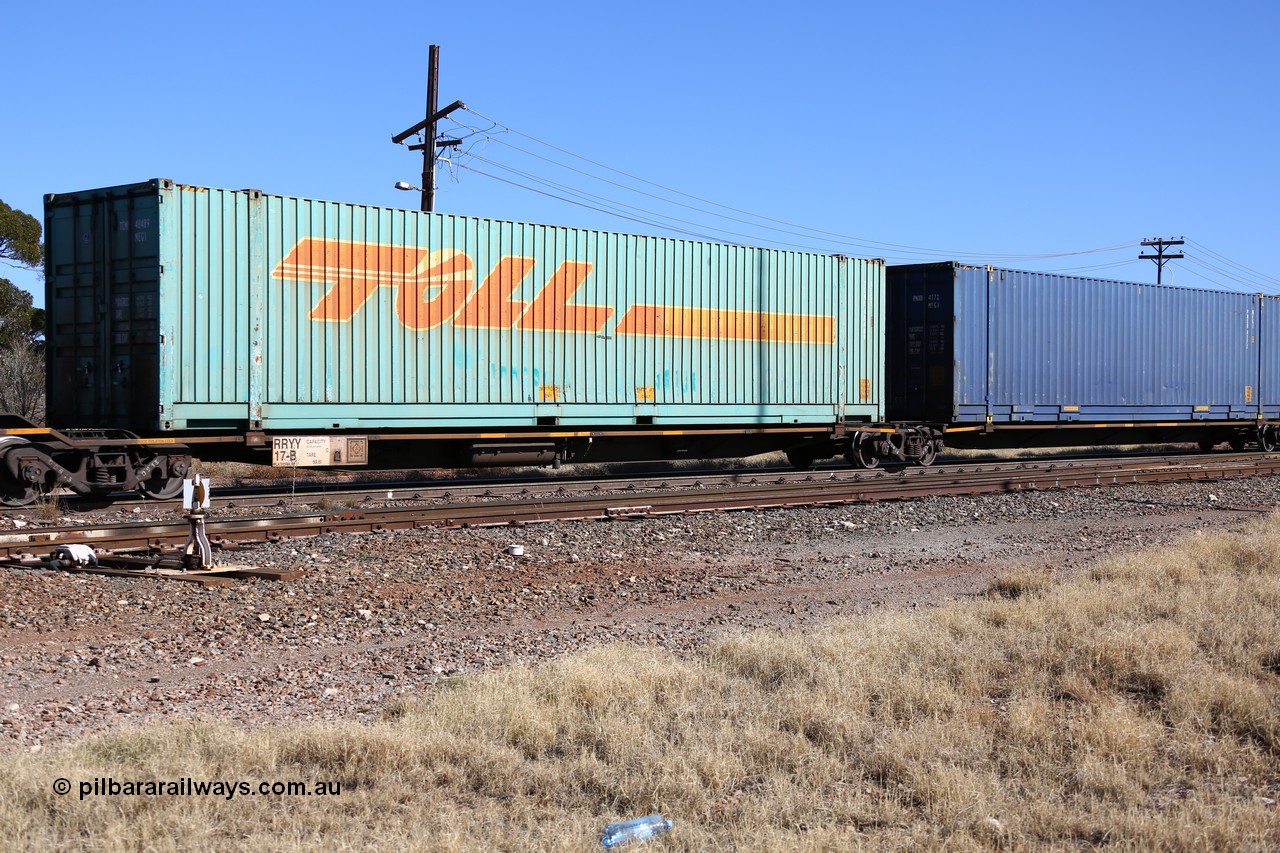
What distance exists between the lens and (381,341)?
46.9ft

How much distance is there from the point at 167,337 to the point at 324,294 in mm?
1948

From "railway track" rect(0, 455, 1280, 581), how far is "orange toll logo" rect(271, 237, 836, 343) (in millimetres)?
2336

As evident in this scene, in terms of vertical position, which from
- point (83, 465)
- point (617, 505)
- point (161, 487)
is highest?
point (83, 465)

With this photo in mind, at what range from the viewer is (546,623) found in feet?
26.0

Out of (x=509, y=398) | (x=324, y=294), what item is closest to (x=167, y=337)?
(x=324, y=294)

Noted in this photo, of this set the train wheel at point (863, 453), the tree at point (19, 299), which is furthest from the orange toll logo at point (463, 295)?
the tree at point (19, 299)

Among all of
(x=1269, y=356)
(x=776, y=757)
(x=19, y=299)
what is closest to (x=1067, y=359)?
(x=1269, y=356)

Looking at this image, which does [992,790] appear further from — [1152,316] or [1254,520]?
[1152,316]

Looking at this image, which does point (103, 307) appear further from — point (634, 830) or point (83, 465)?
point (634, 830)

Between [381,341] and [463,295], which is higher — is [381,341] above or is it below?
below

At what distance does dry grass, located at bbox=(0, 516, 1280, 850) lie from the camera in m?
4.05

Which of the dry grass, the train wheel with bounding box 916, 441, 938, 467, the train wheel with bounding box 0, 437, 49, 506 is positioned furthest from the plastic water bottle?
the train wheel with bounding box 916, 441, 938, 467

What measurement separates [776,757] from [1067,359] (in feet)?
64.5

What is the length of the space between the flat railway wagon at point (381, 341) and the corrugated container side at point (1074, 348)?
365 cm
